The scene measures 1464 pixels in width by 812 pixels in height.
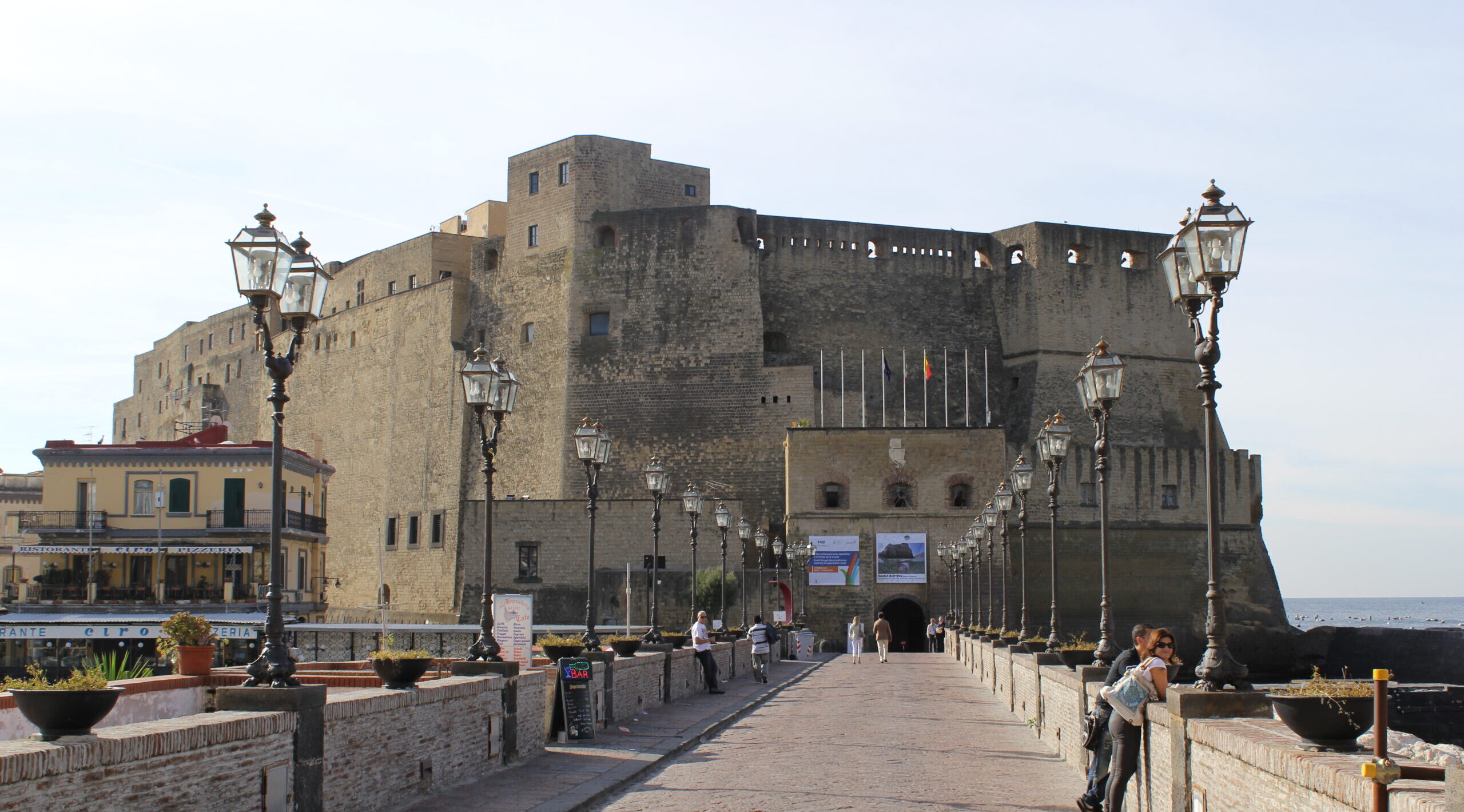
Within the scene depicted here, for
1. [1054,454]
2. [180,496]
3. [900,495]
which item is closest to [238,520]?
[180,496]

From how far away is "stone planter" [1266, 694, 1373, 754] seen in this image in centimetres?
521

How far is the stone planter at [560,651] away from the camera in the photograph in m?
12.4

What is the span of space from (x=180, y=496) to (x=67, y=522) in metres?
2.56

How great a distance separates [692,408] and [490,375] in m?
31.4

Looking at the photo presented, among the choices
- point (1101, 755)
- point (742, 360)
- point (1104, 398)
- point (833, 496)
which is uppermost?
point (742, 360)

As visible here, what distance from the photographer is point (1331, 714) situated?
5219 millimetres

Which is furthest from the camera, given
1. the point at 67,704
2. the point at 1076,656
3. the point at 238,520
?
the point at 238,520

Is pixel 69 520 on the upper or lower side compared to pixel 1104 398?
lower

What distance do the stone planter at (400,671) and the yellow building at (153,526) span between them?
25007mm

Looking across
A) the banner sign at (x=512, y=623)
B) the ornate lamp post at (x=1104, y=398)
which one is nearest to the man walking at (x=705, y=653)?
the banner sign at (x=512, y=623)

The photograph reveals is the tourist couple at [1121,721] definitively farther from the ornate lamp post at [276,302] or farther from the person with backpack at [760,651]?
the person with backpack at [760,651]

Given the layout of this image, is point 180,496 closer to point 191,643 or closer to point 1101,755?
point 191,643

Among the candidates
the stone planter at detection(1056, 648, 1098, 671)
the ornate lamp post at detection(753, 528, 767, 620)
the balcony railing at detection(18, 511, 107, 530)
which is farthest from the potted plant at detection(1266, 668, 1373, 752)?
the balcony railing at detection(18, 511, 107, 530)

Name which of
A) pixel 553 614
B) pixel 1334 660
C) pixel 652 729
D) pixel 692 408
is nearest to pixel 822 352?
pixel 692 408
